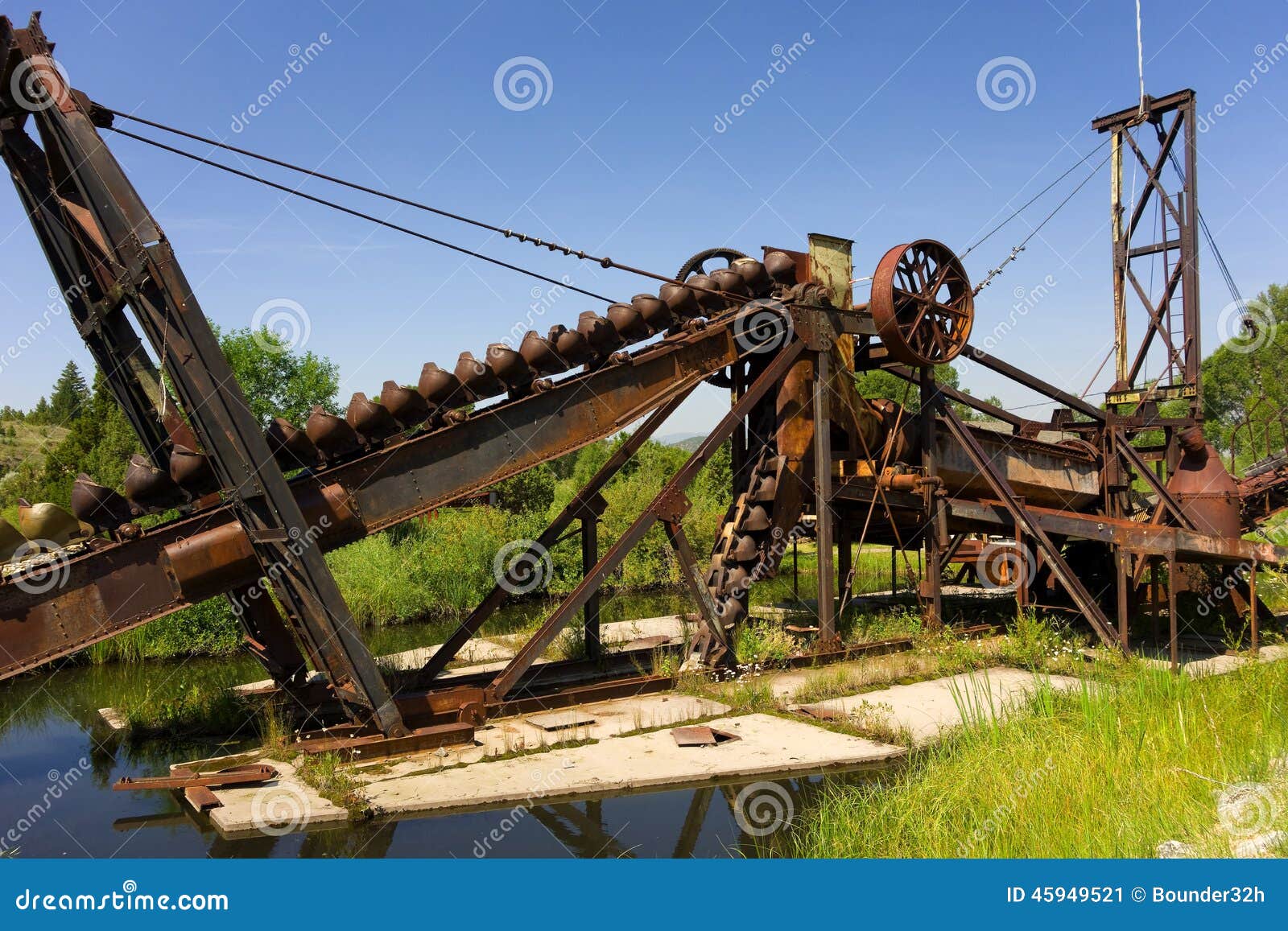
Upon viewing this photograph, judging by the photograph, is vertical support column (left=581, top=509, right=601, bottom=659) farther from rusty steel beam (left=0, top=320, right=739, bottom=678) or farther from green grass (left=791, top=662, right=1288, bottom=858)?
green grass (left=791, top=662, right=1288, bottom=858)

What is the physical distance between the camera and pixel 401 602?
18109 millimetres

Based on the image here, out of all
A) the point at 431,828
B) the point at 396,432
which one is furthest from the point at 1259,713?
the point at 396,432

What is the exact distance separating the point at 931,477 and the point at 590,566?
173 inches

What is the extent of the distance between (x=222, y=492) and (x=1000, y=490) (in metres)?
8.81

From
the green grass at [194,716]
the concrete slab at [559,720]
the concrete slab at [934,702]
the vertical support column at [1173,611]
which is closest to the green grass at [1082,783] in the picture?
the concrete slab at [934,702]

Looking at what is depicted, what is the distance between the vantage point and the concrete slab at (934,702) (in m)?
8.38

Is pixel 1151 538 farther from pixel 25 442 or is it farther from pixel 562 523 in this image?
pixel 25 442

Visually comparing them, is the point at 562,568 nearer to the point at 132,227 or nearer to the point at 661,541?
the point at 661,541

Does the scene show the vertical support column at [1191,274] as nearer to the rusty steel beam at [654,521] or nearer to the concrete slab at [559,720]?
the rusty steel beam at [654,521]

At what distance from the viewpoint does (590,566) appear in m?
Result: 10.7

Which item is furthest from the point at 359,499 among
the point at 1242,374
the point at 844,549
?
the point at 1242,374

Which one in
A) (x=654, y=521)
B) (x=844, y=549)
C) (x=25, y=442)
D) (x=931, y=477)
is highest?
(x=25, y=442)

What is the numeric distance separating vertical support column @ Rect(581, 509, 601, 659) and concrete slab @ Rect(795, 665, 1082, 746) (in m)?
2.65

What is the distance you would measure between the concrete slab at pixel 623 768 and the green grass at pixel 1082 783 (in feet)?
2.21
